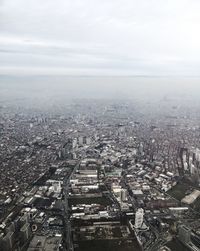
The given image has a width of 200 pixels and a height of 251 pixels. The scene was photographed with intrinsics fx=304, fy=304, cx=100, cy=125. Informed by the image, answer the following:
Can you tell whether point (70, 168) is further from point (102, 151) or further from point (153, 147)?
point (153, 147)

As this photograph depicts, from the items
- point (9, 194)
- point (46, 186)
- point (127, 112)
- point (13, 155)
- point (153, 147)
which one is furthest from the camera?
point (127, 112)

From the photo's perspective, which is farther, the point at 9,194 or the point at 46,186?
the point at 46,186

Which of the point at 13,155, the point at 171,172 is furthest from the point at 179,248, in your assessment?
the point at 13,155

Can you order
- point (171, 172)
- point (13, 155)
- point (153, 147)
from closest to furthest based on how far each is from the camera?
point (171, 172) → point (13, 155) → point (153, 147)

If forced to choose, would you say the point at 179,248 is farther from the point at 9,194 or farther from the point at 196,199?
the point at 9,194

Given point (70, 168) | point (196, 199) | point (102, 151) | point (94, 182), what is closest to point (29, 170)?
point (70, 168)

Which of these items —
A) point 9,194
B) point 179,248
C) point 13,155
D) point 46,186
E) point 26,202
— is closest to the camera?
point 179,248

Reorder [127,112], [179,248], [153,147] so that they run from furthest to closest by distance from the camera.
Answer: [127,112]
[153,147]
[179,248]

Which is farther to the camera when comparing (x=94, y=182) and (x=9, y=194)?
(x=94, y=182)
